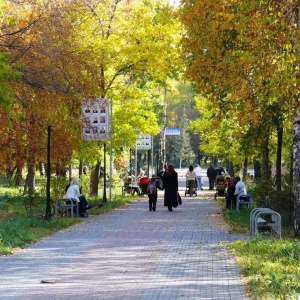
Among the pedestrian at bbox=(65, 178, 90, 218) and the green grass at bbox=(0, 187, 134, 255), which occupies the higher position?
the pedestrian at bbox=(65, 178, 90, 218)

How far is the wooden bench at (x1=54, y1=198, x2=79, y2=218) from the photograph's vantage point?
87.4 feet

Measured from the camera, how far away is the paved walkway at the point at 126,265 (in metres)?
11.1

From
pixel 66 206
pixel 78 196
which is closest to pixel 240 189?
pixel 78 196

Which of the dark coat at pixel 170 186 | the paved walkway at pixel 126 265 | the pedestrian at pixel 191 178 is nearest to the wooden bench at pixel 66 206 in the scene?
the paved walkway at pixel 126 265

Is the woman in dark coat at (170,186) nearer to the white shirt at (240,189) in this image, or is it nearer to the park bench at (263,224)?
the white shirt at (240,189)

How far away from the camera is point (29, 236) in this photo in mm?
18641

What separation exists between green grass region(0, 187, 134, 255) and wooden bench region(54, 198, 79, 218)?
2.18 feet

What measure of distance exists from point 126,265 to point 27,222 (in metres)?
8.67

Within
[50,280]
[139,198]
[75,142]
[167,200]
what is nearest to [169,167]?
[167,200]

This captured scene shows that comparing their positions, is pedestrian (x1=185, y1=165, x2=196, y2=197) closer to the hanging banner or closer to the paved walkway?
the hanging banner

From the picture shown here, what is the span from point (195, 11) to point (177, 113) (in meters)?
112

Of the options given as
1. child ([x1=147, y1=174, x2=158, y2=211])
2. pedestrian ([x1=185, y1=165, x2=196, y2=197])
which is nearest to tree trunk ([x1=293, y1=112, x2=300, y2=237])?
child ([x1=147, y1=174, x2=158, y2=211])

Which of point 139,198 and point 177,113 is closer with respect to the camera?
point 139,198

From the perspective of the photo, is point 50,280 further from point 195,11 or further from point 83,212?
point 83,212
